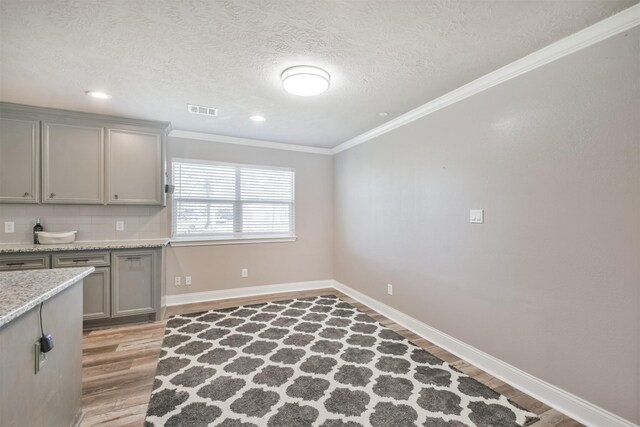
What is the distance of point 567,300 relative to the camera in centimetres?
198

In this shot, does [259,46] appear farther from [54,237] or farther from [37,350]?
[54,237]

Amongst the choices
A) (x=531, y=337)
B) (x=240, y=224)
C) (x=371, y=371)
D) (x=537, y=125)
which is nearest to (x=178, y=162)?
(x=240, y=224)

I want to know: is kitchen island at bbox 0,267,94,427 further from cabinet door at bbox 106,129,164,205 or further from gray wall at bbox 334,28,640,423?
gray wall at bbox 334,28,640,423

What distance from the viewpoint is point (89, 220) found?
368 centimetres

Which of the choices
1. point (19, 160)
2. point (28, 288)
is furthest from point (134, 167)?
point (28, 288)

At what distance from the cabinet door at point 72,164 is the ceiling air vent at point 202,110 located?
3.97 feet

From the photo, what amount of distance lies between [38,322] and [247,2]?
6.25ft

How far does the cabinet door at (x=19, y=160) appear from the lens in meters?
3.12

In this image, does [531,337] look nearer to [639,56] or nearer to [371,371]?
[371,371]

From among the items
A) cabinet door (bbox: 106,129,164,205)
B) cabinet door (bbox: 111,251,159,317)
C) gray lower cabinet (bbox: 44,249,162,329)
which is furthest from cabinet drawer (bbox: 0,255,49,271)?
cabinet door (bbox: 106,129,164,205)

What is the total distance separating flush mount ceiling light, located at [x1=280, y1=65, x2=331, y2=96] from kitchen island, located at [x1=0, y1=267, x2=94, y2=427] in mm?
1965

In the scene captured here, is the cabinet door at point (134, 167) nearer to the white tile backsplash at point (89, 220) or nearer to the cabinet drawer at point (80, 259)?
the white tile backsplash at point (89, 220)

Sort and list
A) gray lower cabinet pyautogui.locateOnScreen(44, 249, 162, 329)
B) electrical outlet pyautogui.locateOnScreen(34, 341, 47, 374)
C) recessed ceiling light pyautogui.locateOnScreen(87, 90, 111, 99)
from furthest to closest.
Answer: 1. gray lower cabinet pyautogui.locateOnScreen(44, 249, 162, 329)
2. recessed ceiling light pyautogui.locateOnScreen(87, 90, 111, 99)
3. electrical outlet pyautogui.locateOnScreen(34, 341, 47, 374)

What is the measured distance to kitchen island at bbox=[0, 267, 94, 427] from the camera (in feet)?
3.56
